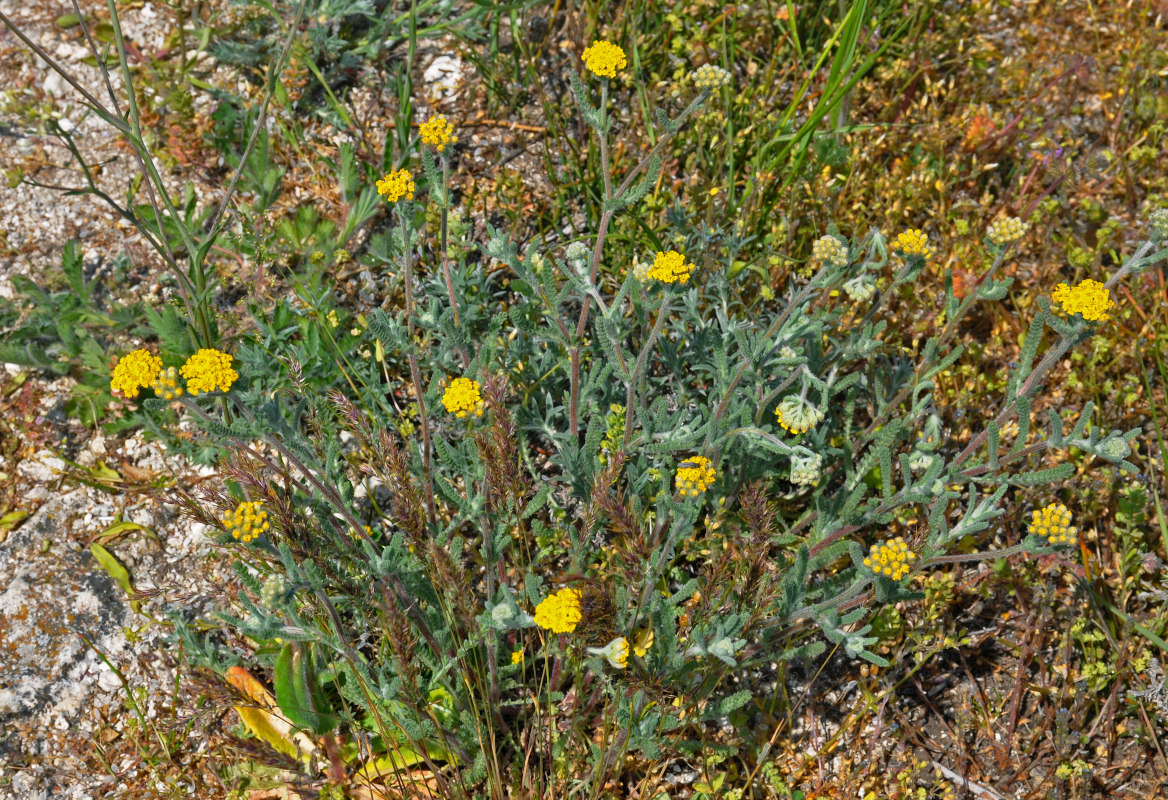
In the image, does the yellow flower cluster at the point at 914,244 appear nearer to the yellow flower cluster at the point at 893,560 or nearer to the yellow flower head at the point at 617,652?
the yellow flower cluster at the point at 893,560

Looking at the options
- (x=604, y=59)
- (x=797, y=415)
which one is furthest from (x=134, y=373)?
(x=797, y=415)

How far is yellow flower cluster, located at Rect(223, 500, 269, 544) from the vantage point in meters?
2.33

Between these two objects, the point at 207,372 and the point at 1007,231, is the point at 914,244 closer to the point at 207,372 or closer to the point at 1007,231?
the point at 1007,231

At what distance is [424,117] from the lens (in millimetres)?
4598

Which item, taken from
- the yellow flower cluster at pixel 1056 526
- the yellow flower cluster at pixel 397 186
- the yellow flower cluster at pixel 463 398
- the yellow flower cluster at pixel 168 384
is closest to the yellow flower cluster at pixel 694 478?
the yellow flower cluster at pixel 463 398

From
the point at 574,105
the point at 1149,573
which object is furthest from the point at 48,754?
the point at 1149,573

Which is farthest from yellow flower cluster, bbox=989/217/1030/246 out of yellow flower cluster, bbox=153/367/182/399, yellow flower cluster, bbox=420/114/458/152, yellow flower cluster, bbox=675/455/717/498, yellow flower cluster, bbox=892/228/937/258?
yellow flower cluster, bbox=153/367/182/399

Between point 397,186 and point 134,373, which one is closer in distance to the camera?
point 134,373

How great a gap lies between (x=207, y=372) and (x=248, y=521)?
416mm

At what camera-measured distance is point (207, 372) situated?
222cm

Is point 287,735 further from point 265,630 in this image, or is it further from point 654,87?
point 654,87

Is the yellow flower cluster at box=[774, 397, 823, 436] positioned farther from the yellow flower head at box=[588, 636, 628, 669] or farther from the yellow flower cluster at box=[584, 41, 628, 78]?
the yellow flower cluster at box=[584, 41, 628, 78]

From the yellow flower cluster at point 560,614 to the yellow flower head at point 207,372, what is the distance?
100 centimetres

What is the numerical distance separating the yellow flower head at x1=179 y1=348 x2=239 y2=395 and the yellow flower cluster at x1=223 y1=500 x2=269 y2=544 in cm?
34
